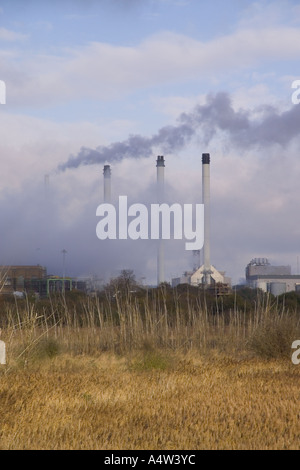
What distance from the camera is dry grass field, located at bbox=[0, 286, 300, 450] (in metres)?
6.80

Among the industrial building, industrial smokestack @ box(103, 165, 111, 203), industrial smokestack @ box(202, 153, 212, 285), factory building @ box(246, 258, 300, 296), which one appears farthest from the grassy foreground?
factory building @ box(246, 258, 300, 296)

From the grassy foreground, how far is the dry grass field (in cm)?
1

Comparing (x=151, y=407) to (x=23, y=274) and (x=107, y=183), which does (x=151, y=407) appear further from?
(x=23, y=274)

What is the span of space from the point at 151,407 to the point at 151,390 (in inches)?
60.2

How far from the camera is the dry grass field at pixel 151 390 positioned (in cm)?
680

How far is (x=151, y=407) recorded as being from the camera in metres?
8.62

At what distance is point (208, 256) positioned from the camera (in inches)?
2034

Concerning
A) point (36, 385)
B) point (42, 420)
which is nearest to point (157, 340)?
point (36, 385)

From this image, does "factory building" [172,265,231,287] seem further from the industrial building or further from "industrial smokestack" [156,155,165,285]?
the industrial building

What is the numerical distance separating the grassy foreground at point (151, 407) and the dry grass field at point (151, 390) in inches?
0.6

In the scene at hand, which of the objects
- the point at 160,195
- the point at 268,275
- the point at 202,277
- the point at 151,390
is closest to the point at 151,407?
the point at 151,390
